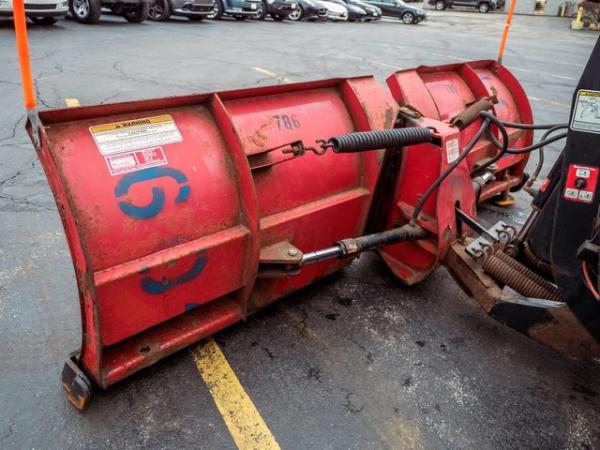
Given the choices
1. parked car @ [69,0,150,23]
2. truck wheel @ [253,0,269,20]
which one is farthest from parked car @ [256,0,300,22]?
parked car @ [69,0,150,23]

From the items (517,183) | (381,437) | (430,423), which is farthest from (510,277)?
(517,183)

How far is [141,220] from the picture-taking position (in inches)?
82.0

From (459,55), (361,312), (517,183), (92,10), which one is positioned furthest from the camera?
(459,55)

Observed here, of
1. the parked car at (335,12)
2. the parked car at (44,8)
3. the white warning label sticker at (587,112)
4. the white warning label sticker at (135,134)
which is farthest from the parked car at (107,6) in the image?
the white warning label sticker at (587,112)

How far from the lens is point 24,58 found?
1.74 m

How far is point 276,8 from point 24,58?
18437mm

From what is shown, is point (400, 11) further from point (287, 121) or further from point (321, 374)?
point (321, 374)

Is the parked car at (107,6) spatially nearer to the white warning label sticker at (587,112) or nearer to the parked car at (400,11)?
the white warning label sticker at (587,112)

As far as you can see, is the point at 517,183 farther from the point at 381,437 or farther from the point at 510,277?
the point at 381,437

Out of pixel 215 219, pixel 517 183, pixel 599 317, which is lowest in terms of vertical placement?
pixel 517 183

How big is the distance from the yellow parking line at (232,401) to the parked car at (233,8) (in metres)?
16.5

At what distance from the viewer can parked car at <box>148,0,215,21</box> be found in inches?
591

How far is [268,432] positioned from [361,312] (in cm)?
108

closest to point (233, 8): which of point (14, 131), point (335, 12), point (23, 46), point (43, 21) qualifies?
point (335, 12)
